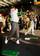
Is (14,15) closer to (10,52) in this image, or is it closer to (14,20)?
(14,20)

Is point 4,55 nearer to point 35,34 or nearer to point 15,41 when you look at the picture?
point 15,41

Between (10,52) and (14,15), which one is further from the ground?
(14,15)

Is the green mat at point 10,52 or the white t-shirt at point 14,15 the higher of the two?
the white t-shirt at point 14,15

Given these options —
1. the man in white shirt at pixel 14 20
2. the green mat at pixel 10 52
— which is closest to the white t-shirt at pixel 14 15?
the man in white shirt at pixel 14 20

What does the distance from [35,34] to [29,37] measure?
5 cm

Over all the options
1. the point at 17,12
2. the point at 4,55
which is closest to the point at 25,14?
the point at 17,12

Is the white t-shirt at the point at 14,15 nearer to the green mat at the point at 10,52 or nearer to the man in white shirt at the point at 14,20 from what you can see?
the man in white shirt at the point at 14,20

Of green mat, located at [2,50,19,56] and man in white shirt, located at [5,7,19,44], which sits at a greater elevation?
man in white shirt, located at [5,7,19,44]

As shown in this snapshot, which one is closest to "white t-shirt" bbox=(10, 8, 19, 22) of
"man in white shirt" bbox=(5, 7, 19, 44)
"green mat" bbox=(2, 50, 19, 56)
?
"man in white shirt" bbox=(5, 7, 19, 44)

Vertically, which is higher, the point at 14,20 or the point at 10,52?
the point at 14,20

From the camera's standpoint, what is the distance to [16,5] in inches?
50.9

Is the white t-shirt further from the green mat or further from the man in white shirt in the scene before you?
the green mat

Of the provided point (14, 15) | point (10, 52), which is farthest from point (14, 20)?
point (10, 52)

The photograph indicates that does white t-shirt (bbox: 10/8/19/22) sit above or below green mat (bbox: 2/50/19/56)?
above
